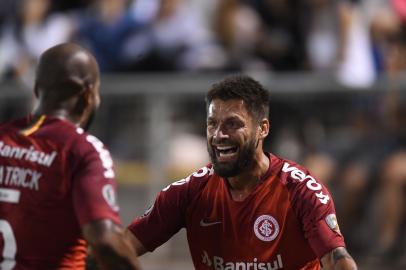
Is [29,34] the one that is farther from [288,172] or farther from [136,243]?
[288,172]

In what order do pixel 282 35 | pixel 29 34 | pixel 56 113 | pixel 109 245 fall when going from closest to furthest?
pixel 109 245, pixel 56 113, pixel 282 35, pixel 29 34

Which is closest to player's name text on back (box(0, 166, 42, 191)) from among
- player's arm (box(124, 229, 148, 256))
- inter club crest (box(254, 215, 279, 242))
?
player's arm (box(124, 229, 148, 256))

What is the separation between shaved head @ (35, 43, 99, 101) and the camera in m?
4.94

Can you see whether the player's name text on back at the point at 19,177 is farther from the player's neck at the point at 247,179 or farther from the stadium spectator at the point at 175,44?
the stadium spectator at the point at 175,44

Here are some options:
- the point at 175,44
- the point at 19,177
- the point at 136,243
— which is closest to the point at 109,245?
the point at 19,177

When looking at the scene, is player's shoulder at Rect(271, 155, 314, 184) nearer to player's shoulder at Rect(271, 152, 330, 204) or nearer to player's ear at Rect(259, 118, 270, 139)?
player's shoulder at Rect(271, 152, 330, 204)

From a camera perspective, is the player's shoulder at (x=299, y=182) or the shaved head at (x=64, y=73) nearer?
the shaved head at (x=64, y=73)

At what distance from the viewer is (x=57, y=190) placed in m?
4.67

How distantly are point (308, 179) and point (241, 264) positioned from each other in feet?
1.97

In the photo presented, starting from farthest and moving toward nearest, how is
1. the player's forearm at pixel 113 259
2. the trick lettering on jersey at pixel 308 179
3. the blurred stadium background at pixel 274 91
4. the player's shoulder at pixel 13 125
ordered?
the blurred stadium background at pixel 274 91
the trick lettering on jersey at pixel 308 179
the player's shoulder at pixel 13 125
the player's forearm at pixel 113 259

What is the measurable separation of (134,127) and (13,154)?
5.33 m

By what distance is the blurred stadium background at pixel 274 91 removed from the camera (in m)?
9.42

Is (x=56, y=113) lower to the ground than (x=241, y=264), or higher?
higher

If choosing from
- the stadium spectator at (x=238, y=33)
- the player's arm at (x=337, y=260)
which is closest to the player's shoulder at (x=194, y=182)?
the player's arm at (x=337, y=260)
